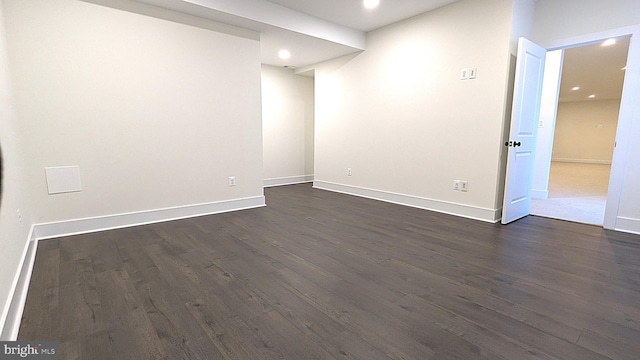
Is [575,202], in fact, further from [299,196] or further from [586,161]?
[586,161]

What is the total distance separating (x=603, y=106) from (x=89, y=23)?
50.7 feet

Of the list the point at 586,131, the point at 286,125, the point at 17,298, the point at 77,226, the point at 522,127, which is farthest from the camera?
the point at 586,131

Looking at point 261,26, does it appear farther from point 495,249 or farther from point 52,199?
point 495,249

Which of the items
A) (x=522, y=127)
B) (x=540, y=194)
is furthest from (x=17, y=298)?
(x=540, y=194)

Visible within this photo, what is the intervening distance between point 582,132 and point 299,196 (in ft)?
41.8

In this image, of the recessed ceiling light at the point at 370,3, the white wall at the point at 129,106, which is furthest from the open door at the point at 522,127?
the white wall at the point at 129,106

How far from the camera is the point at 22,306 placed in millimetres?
1776

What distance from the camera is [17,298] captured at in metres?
1.75

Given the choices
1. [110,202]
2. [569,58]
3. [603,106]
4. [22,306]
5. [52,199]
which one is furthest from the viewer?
[603,106]

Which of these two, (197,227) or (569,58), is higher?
(569,58)

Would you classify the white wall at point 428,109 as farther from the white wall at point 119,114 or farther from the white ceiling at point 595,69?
the white ceiling at point 595,69

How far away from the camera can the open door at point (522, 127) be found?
3300 millimetres

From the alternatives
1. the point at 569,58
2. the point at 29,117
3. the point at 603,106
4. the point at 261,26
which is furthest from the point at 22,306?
the point at 603,106

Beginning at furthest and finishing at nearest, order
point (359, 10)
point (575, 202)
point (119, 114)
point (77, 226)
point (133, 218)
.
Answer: point (575, 202) → point (359, 10) → point (133, 218) → point (119, 114) → point (77, 226)
